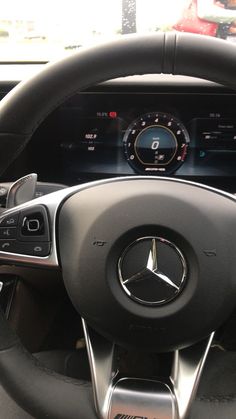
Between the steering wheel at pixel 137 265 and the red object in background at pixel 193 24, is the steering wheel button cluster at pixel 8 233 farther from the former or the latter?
the red object in background at pixel 193 24

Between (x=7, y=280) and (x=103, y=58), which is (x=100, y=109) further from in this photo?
(x=103, y=58)

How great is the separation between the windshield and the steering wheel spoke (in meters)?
0.96

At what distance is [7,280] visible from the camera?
1188mm

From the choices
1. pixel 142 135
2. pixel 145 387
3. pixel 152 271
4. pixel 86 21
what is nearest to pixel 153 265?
pixel 152 271

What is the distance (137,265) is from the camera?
27.9 inches

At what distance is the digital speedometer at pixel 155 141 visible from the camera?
1556 millimetres

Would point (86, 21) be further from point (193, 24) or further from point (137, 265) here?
point (137, 265)

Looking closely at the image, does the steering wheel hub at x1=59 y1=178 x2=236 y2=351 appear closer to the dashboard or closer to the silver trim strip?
the silver trim strip

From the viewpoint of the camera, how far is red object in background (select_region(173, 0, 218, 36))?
56.7 inches

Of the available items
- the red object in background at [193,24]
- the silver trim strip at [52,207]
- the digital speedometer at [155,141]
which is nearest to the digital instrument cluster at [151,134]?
the digital speedometer at [155,141]

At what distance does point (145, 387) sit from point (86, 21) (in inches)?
47.3

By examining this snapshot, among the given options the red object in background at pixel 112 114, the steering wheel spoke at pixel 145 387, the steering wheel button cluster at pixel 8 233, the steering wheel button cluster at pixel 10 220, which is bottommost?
the steering wheel spoke at pixel 145 387

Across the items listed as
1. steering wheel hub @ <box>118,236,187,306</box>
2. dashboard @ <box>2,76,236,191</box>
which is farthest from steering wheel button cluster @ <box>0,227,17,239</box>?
dashboard @ <box>2,76,236,191</box>

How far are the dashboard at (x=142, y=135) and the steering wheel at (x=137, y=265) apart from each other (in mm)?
813
